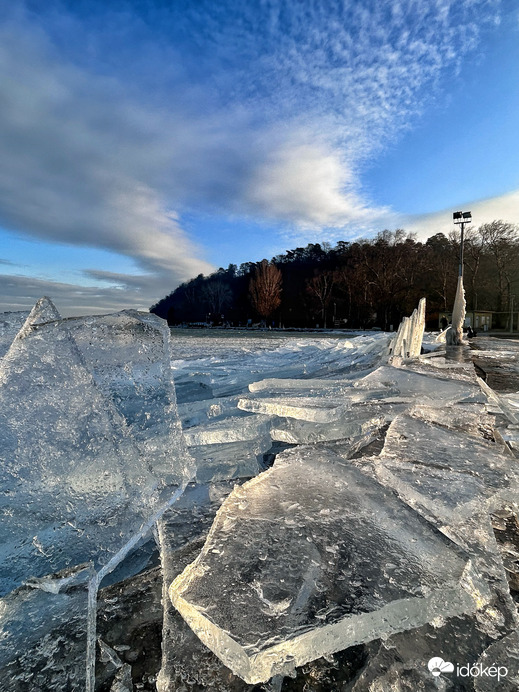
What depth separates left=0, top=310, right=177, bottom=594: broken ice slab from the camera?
3.20 ft

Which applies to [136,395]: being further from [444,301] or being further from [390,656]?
[444,301]

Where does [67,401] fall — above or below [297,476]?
above

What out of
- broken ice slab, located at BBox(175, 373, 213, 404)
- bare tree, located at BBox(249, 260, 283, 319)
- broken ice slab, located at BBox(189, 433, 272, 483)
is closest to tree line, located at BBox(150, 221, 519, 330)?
bare tree, located at BBox(249, 260, 283, 319)

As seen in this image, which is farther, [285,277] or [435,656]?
[285,277]

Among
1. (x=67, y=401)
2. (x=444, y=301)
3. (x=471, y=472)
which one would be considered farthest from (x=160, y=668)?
(x=444, y=301)

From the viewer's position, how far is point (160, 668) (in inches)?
27.9

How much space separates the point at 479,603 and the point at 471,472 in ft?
2.16

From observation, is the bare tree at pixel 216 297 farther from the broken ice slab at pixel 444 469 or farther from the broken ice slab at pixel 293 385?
the broken ice slab at pixel 444 469

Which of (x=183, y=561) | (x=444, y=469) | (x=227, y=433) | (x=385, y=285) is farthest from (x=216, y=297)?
(x=183, y=561)

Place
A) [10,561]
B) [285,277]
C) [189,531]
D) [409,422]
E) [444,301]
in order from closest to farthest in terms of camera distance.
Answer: [10,561]
[189,531]
[409,422]
[444,301]
[285,277]

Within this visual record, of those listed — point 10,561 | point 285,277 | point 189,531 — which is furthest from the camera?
point 285,277

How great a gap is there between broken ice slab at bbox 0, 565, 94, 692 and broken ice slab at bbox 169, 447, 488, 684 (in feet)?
0.64

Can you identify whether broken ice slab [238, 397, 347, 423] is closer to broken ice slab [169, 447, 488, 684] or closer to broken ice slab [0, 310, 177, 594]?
broken ice slab [169, 447, 488, 684]

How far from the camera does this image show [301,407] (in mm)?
2080
